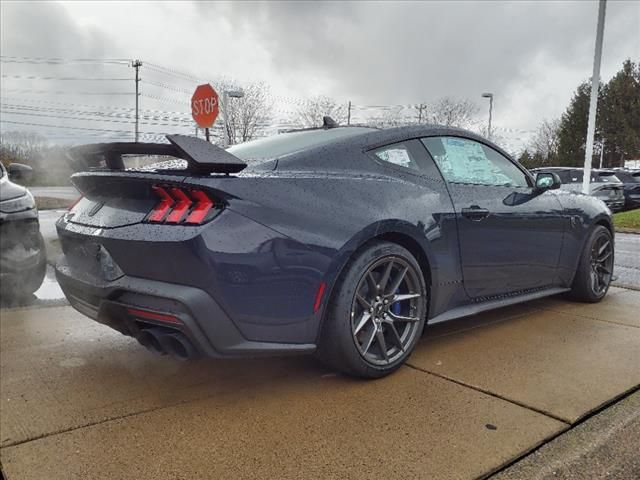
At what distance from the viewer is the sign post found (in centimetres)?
1223

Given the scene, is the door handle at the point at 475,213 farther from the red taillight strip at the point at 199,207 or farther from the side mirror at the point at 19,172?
the side mirror at the point at 19,172

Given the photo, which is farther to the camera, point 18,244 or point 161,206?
point 18,244

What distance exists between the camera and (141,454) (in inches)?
77.2

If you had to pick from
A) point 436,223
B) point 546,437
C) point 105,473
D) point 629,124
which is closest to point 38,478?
point 105,473

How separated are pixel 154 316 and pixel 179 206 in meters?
0.47

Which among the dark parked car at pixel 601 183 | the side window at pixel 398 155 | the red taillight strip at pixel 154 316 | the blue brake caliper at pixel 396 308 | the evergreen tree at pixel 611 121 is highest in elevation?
the evergreen tree at pixel 611 121

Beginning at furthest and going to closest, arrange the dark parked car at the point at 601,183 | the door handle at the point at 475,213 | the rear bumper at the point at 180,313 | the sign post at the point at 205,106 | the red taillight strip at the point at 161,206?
1. the dark parked car at the point at 601,183
2. the sign post at the point at 205,106
3. the door handle at the point at 475,213
4. the red taillight strip at the point at 161,206
5. the rear bumper at the point at 180,313

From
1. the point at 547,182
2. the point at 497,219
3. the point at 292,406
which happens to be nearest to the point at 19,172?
the point at 292,406

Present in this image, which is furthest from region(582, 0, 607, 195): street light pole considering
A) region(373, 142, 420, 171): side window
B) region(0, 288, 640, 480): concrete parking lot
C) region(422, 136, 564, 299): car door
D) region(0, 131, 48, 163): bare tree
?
region(0, 131, 48, 163): bare tree

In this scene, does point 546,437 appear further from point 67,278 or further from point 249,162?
point 67,278

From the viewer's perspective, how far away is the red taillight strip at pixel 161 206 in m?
2.24

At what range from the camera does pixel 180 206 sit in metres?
2.22

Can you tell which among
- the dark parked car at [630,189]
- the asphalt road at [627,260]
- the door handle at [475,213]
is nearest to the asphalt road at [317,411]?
the door handle at [475,213]

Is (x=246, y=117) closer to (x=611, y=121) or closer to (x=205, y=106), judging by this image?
(x=205, y=106)
